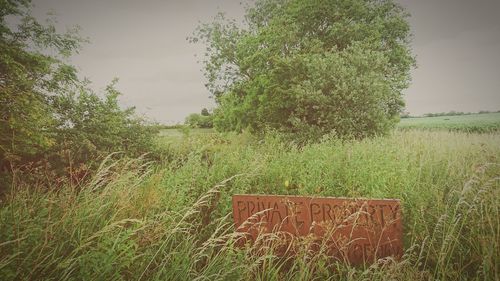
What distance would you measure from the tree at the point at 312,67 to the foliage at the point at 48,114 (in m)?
5.93

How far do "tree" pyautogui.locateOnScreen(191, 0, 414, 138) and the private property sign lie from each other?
323 inches

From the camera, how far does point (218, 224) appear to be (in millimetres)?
3719

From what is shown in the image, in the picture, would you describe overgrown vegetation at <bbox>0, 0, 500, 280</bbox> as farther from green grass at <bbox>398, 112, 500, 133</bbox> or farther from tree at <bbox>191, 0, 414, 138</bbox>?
green grass at <bbox>398, 112, 500, 133</bbox>

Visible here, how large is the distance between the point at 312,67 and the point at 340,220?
9.77m

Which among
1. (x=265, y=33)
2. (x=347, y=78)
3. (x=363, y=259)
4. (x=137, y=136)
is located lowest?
(x=363, y=259)

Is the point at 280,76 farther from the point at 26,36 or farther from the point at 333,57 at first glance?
the point at 26,36

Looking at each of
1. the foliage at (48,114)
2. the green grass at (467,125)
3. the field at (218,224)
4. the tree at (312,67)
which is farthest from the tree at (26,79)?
the green grass at (467,125)

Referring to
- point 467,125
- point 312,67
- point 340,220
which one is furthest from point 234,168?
point 467,125

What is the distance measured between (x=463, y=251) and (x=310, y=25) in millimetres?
13792

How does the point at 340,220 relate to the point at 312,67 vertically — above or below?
below

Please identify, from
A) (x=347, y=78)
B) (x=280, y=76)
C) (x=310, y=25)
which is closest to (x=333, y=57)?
(x=347, y=78)

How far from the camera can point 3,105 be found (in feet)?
20.7

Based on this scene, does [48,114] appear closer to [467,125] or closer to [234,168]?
[234,168]

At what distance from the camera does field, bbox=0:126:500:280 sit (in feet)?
8.10
